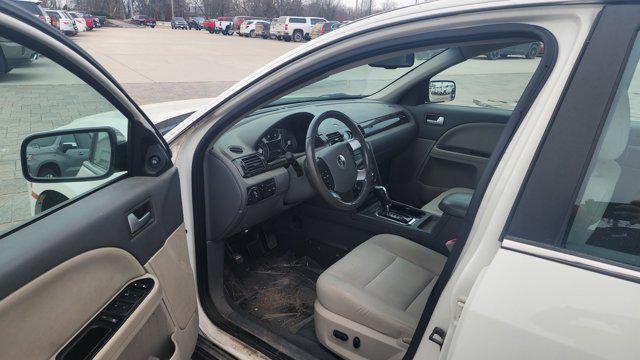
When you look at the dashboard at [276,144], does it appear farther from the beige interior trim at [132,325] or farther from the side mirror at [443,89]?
the side mirror at [443,89]

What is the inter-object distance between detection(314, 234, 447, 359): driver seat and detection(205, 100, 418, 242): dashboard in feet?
1.94

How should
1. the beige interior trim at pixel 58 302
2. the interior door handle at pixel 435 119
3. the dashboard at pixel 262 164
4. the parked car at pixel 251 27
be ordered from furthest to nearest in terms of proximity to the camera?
the parked car at pixel 251 27, the interior door handle at pixel 435 119, the dashboard at pixel 262 164, the beige interior trim at pixel 58 302

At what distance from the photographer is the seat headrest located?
95 centimetres

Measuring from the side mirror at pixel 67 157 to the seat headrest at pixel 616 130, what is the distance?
1.51 metres

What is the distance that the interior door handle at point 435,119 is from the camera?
3650 mm

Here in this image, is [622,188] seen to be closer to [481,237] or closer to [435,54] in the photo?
[481,237]

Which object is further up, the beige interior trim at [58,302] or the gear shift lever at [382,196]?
the beige interior trim at [58,302]

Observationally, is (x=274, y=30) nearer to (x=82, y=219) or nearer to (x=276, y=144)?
(x=276, y=144)

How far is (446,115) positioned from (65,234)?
3.11 m

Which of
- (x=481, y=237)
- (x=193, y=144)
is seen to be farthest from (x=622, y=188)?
(x=193, y=144)

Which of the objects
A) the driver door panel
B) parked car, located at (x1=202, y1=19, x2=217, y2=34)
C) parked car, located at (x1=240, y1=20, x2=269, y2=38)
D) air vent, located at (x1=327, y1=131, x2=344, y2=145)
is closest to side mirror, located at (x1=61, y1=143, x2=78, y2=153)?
the driver door panel

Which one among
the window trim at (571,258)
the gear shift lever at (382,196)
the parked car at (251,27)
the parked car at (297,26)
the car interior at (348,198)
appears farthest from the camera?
the parked car at (251,27)

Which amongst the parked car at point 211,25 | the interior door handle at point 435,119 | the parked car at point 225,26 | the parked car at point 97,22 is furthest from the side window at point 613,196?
the parked car at point 97,22

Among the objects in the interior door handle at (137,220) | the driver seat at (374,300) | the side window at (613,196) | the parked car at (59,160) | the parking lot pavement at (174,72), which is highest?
the side window at (613,196)
